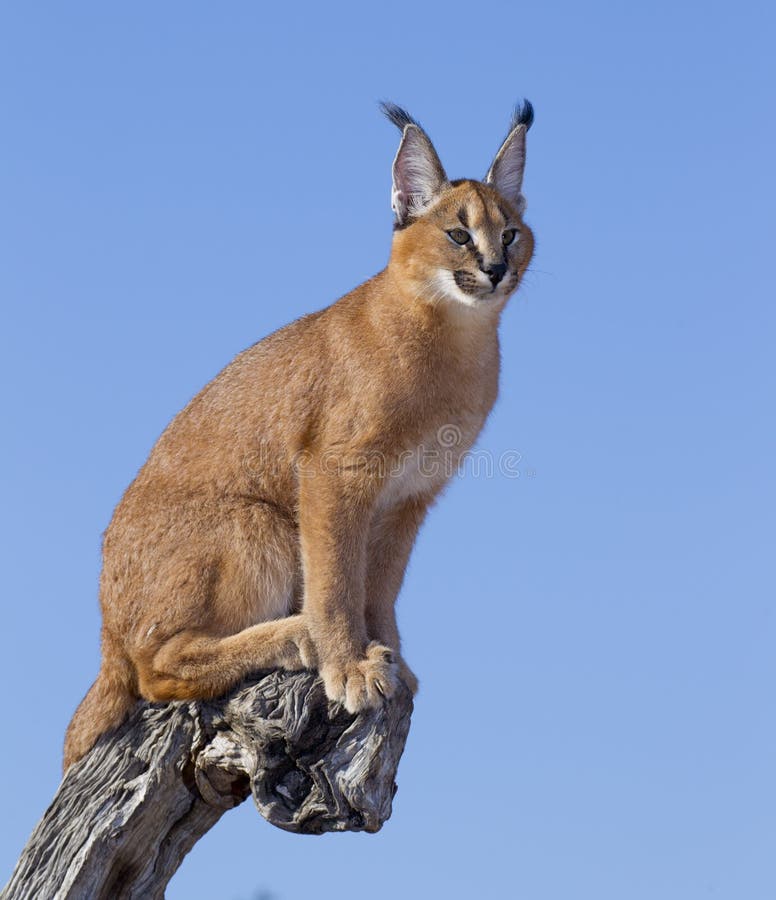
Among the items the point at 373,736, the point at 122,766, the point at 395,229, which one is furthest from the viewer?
the point at 395,229

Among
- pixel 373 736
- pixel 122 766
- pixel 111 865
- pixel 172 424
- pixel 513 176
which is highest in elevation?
pixel 513 176

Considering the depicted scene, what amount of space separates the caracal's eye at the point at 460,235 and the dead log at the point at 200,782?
2.93 metres

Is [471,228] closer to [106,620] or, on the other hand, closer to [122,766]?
[106,620]

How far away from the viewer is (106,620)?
831 cm

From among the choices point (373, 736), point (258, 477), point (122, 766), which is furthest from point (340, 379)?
point (122, 766)

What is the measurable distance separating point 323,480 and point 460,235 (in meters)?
1.88

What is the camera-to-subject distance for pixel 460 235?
328 inches

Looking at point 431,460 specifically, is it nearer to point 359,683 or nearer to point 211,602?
point 359,683

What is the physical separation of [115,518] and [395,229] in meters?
2.76

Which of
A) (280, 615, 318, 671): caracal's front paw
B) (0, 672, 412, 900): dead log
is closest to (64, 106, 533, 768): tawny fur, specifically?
(280, 615, 318, 671): caracal's front paw

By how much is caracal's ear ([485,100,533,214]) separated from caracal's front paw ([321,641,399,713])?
3437 mm

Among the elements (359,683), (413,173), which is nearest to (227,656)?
(359,683)

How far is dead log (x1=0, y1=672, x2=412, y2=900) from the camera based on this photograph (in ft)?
24.6

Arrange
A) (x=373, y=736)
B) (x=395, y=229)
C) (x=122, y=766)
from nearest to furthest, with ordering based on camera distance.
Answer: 1. (x=373, y=736)
2. (x=122, y=766)
3. (x=395, y=229)
